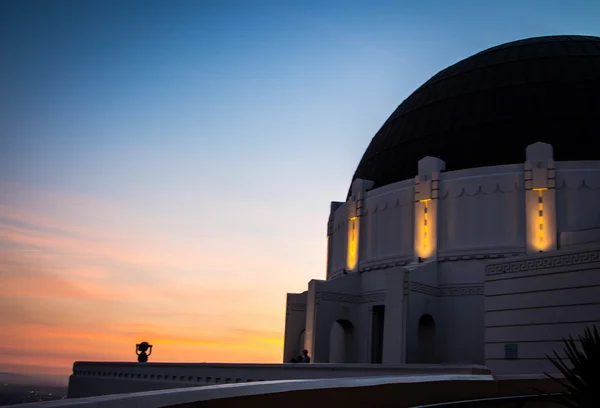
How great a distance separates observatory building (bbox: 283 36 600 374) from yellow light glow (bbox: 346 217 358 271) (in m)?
0.08

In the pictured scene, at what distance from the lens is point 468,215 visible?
22281 millimetres

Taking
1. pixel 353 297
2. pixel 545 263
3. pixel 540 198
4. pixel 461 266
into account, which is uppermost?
pixel 540 198

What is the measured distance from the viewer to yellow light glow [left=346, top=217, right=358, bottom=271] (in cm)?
2633

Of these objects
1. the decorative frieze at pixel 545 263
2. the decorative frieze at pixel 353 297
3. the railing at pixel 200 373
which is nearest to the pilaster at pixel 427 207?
the decorative frieze at pixel 353 297

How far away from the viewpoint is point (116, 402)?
250cm

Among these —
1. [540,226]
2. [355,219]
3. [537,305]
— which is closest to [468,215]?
[540,226]

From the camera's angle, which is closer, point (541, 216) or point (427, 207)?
point (541, 216)

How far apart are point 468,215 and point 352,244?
19.6 feet

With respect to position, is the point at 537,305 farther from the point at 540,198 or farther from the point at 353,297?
the point at 353,297

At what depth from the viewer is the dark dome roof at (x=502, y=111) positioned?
23.2 metres

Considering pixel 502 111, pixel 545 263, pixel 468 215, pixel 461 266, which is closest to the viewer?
pixel 545 263

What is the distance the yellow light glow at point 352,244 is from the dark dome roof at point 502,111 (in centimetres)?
224

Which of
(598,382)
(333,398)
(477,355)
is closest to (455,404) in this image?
(333,398)

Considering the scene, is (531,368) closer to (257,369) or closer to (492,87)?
(257,369)
